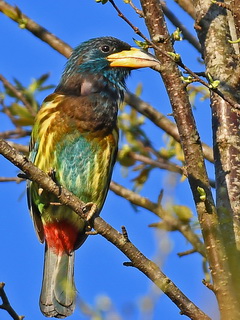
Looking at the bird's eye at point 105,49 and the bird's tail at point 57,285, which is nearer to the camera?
the bird's tail at point 57,285

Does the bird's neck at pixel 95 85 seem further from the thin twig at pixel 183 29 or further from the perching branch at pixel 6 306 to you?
the perching branch at pixel 6 306

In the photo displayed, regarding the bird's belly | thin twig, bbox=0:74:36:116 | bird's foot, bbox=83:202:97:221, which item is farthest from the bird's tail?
bird's foot, bbox=83:202:97:221

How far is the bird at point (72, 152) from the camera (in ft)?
14.6

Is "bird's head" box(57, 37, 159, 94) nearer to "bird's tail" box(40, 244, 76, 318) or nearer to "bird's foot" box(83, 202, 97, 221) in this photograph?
"bird's tail" box(40, 244, 76, 318)

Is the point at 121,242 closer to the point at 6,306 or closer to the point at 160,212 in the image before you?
the point at 6,306

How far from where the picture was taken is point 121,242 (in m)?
2.94

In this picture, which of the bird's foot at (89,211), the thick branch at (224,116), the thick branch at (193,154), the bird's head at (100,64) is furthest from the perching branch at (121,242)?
the bird's head at (100,64)

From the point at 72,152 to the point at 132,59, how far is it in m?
0.82

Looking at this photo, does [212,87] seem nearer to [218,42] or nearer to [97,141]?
[218,42]

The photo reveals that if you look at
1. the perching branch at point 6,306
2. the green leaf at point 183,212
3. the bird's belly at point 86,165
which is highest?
the bird's belly at point 86,165

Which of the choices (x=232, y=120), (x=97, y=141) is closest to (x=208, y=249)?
(x=232, y=120)

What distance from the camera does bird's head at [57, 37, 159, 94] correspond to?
4.91 meters

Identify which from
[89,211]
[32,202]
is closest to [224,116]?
[89,211]

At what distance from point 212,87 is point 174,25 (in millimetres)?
2521
